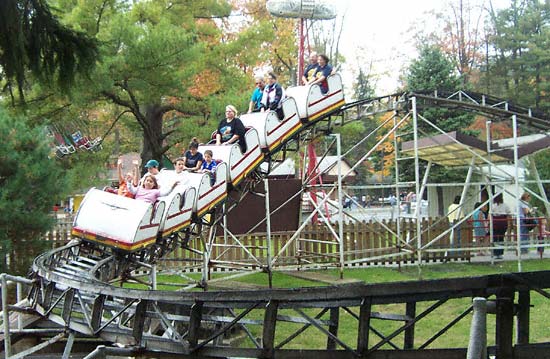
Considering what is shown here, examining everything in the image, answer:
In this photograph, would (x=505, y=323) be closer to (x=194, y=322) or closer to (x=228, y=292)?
(x=228, y=292)

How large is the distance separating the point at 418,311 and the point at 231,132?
5289mm

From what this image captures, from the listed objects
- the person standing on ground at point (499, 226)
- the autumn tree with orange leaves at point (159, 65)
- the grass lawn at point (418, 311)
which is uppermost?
the autumn tree with orange leaves at point (159, 65)

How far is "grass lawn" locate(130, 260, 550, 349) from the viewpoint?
9.89m

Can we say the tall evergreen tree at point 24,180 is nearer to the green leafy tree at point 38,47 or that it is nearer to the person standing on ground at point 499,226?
the green leafy tree at point 38,47

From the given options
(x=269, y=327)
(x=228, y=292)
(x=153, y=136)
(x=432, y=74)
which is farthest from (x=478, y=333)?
(x=432, y=74)

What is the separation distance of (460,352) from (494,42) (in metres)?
41.7

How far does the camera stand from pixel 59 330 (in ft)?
28.6

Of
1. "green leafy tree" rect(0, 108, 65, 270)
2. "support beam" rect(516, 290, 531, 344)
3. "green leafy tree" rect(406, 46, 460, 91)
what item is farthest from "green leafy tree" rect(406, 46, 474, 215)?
"support beam" rect(516, 290, 531, 344)

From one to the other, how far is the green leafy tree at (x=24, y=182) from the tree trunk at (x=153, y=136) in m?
7.17

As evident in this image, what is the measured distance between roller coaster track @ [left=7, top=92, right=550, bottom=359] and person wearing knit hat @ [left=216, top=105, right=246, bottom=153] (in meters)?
2.05

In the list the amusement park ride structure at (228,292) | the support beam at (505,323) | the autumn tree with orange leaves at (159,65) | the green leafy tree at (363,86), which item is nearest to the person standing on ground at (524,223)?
the amusement park ride structure at (228,292)

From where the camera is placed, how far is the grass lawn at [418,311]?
9891 millimetres

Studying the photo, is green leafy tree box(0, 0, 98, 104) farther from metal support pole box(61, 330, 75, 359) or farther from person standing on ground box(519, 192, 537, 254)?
person standing on ground box(519, 192, 537, 254)

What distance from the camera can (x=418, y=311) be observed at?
37.9 feet
